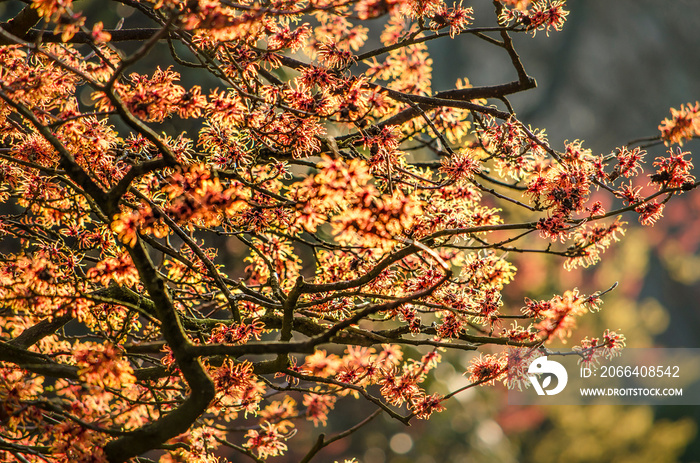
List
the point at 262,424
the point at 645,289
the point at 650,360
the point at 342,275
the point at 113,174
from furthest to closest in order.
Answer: the point at 645,289, the point at 650,360, the point at 262,424, the point at 342,275, the point at 113,174

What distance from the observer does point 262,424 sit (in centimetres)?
362

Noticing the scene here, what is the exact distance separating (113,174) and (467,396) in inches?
355

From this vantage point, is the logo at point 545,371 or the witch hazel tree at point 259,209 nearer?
the witch hazel tree at point 259,209

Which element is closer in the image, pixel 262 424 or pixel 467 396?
pixel 262 424

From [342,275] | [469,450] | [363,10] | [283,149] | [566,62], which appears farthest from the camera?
[566,62]

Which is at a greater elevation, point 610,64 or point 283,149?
point 610,64

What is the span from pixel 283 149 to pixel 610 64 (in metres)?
24.0

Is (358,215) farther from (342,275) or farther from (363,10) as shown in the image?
(342,275)

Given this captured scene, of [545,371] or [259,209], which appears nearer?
[259,209]

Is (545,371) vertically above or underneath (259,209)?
underneath

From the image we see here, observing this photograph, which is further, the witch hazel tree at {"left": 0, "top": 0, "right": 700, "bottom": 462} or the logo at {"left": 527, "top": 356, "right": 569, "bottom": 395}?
the logo at {"left": 527, "top": 356, "right": 569, "bottom": 395}

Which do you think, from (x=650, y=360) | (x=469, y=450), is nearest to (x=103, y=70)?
(x=469, y=450)

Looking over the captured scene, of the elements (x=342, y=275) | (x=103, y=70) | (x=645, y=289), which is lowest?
(x=342, y=275)

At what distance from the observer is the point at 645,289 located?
18.9m
